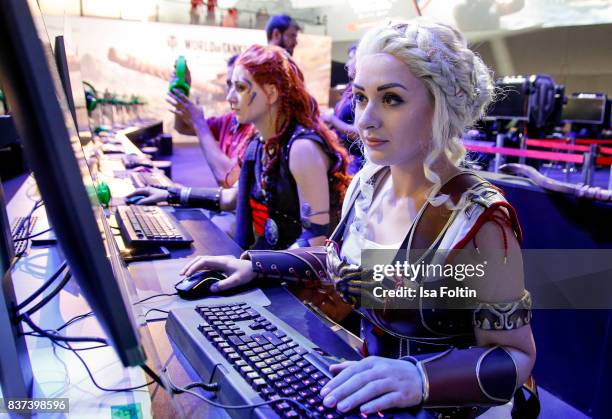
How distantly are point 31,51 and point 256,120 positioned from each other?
5.07 ft

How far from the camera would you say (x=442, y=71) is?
3.11 feet

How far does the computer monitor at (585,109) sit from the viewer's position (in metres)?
7.32

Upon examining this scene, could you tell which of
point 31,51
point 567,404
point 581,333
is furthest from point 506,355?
point 567,404

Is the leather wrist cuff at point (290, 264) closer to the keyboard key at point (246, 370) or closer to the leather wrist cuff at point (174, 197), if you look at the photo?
the keyboard key at point (246, 370)

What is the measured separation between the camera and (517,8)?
28.0 feet

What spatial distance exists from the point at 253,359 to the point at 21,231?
1.14 m

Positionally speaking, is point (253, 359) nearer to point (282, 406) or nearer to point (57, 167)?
point (282, 406)

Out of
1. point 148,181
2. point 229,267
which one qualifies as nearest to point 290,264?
point 229,267

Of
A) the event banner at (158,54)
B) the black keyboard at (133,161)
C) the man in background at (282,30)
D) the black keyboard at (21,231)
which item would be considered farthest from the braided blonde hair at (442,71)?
the event banner at (158,54)

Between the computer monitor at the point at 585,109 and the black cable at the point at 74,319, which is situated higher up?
the black cable at the point at 74,319

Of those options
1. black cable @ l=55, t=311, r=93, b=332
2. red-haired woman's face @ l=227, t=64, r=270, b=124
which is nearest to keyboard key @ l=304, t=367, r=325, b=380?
black cable @ l=55, t=311, r=93, b=332

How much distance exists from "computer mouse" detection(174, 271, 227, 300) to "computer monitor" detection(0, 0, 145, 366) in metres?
0.71

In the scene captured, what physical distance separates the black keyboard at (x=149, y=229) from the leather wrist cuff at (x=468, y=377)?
947mm

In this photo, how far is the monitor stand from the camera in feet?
2.21
